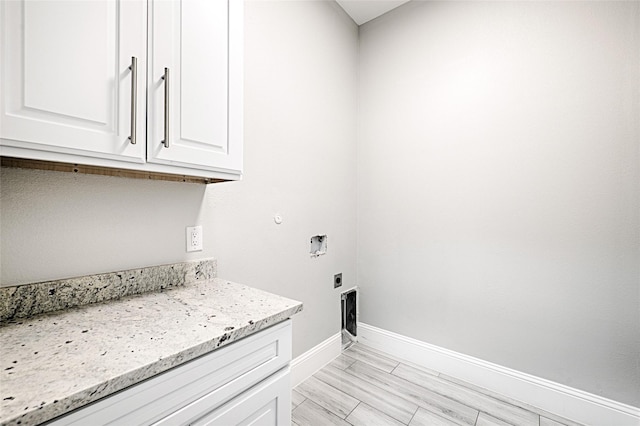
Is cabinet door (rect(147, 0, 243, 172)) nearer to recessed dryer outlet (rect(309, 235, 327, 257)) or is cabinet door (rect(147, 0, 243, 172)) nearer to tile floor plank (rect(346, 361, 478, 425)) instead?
recessed dryer outlet (rect(309, 235, 327, 257))

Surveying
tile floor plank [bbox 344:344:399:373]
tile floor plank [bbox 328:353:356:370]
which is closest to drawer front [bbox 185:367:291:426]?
tile floor plank [bbox 328:353:356:370]

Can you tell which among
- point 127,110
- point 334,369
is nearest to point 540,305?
point 334,369

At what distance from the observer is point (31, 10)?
0.75 meters

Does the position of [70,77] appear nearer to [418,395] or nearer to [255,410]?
[255,410]

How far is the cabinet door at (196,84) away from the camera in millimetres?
989

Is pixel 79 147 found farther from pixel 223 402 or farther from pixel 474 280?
pixel 474 280

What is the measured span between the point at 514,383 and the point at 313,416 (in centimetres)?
128

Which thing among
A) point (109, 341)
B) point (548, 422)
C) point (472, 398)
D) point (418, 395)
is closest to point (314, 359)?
point (418, 395)

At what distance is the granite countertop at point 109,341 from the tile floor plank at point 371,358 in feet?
4.76

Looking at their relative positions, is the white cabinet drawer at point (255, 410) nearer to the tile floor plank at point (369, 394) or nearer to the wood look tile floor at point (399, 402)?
the wood look tile floor at point (399, 402)

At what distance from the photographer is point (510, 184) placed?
6.03ft

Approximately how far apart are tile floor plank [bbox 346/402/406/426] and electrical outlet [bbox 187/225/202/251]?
129 cm

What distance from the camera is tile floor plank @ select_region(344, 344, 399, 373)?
217cm

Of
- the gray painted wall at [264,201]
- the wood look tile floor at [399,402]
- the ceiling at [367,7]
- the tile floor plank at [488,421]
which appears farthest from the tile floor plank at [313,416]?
the ceiling at [367,7]
